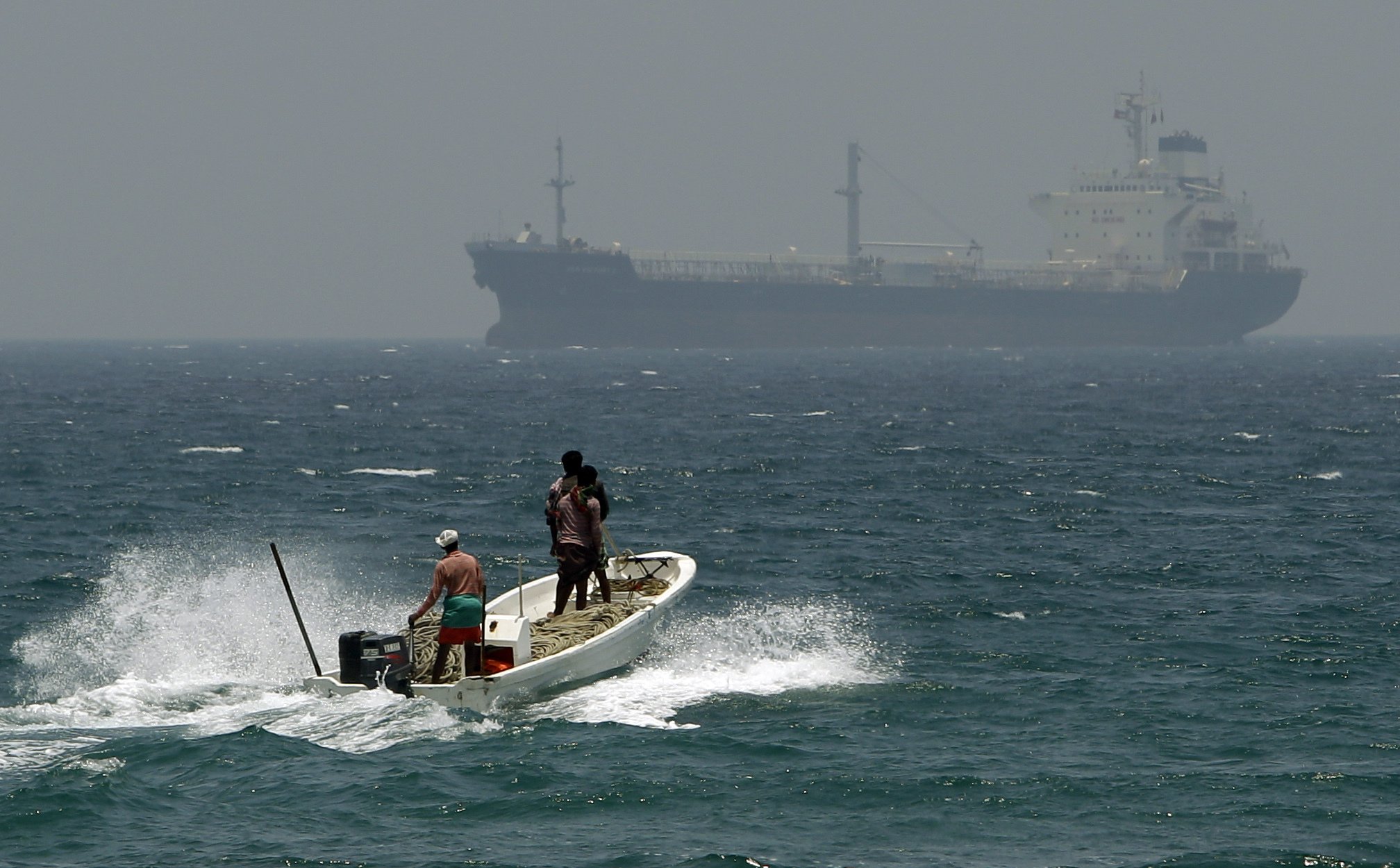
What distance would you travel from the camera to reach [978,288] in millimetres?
179625

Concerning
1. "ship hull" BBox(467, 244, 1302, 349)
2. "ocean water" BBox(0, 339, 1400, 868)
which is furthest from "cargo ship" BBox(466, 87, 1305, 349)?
"ocean water" BBox(0, 339, 1400, 868)

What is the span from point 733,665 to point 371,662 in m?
4.51

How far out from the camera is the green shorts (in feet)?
49.0

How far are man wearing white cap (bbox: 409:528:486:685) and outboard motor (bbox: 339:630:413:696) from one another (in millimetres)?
343

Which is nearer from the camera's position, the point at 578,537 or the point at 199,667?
the point at 578,537

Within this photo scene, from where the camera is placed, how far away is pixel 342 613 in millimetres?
20406

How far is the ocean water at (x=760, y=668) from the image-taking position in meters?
12.5

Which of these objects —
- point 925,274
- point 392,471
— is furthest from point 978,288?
point 392,471

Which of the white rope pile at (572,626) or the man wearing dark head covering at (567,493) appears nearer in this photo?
the white rope pile at (572,626)

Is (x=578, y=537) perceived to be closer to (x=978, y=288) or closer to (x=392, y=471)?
(x=392, y=471)

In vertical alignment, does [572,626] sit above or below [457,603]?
below

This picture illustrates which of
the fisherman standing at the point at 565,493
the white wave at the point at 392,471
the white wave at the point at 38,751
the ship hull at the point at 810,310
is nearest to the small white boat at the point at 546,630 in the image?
the fisherman standing at the point at 565,493

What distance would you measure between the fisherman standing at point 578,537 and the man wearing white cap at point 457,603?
2.01 m

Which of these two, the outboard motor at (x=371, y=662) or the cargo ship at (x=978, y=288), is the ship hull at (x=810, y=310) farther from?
the outboard motor at (x=371, y=662)
